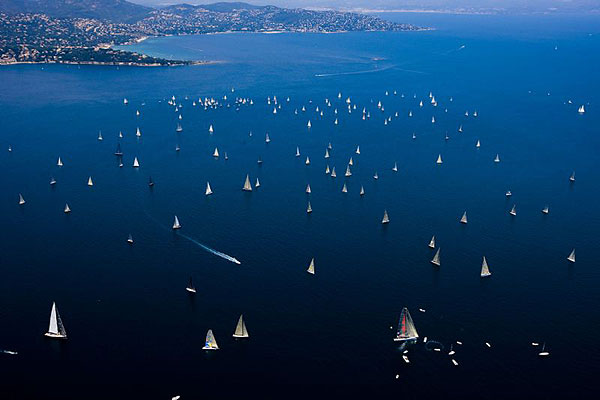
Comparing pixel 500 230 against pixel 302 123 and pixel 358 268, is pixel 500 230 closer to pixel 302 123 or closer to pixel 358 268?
pixel 358 268

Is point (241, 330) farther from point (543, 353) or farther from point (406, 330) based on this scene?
point (543, 353)

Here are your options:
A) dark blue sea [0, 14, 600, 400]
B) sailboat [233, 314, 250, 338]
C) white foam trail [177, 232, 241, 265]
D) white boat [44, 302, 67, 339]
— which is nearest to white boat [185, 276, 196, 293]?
dark blue sea [0, 14, 600, 400]

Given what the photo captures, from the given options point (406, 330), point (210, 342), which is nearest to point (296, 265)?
point (210, 342)

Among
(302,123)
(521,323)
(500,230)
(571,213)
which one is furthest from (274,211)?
(302,123)

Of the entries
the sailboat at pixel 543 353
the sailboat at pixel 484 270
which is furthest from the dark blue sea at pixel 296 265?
the sailboat at pixel 484 270

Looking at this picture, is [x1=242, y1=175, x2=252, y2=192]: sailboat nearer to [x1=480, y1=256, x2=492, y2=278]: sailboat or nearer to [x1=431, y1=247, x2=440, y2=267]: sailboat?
[x1=431, y1=247, x2=440, y2=267]: sailboat

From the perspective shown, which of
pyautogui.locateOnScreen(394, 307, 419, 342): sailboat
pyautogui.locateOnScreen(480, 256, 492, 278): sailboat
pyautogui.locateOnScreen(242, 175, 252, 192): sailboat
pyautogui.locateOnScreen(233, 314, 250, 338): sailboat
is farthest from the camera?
pyautogui.locateOnScreen(242, 175, 252, 192): sailboat
